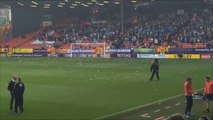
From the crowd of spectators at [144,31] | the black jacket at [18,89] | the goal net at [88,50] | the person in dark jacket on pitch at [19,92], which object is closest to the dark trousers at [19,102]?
the person in dark jacket on pitch at [19,92]

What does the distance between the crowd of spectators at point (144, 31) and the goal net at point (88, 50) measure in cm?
179

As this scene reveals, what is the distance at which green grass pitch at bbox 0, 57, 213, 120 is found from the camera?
20.5 meters

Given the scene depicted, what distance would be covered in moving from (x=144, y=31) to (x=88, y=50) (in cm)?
956

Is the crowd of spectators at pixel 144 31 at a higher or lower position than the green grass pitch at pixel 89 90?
higher

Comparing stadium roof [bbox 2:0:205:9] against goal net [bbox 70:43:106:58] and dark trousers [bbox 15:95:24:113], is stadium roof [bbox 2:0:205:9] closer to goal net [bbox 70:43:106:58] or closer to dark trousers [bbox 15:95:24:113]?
goal net [bbox 70:43:106:58]

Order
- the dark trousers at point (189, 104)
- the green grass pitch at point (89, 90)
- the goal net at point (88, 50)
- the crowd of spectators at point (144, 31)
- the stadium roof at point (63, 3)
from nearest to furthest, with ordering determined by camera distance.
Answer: the dark trousers at point (189, 104), the green grass pitch at point (89, 90), the crowd of spectators at point (144, 31), the goal net at point (88, 50), the stadium roof at point (63, 3)

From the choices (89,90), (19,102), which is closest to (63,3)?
(89,90)

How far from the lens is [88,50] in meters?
60.9

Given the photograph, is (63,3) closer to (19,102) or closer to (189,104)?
(19,102)

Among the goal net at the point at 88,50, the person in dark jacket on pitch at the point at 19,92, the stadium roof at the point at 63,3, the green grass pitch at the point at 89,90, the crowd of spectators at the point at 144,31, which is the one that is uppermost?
the stadium roof at the point at 63,3

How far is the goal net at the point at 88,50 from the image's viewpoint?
197 feet

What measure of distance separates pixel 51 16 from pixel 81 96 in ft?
179

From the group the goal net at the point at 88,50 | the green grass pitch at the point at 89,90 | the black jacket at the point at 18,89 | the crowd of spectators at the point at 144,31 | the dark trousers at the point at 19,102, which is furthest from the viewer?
the goal net at the point at 88,50

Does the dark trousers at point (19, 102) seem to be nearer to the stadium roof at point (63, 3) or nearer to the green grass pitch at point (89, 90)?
the green grass pitch at point (89, 90)
